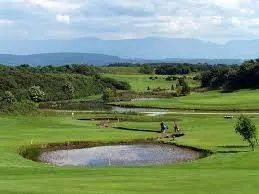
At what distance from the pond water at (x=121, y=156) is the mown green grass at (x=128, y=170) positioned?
2.79 metres

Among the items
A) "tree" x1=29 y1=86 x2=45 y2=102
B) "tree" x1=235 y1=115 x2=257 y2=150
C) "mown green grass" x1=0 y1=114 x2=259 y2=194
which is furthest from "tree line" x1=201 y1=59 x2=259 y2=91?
"tree" x1=235 y1=115 x2=257 y2=150

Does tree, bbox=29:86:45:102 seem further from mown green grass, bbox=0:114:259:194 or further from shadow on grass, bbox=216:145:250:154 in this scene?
shadow on grass, bbox=216:145:250:154

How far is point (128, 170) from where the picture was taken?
33375 mm

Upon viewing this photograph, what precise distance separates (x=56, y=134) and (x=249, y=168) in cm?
3092

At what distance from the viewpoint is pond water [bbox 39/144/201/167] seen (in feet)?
145

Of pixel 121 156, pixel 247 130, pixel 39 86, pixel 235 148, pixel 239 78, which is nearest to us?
pixel 247 130

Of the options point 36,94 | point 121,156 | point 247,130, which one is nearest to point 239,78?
point 36,94

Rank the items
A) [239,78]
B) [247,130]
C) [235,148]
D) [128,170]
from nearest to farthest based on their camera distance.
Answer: [128,170]
[247,130]
[235,148]
[239,78]

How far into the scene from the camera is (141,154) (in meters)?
48.6

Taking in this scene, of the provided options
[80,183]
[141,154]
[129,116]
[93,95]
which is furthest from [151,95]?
[80,183]

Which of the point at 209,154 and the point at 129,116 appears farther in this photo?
the point at 129,116

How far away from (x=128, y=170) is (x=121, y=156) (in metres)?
14.4

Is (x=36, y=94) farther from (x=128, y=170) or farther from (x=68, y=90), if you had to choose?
(x=128, y=170)

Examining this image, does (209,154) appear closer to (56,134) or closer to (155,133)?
(155,133)
